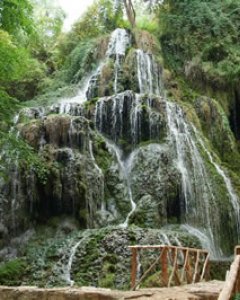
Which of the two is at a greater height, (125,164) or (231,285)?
(125,164)

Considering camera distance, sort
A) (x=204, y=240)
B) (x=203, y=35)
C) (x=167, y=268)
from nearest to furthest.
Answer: (x=167, y=268) < (x=204, y=240) < (x=203, y=35)

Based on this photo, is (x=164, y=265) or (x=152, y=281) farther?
(x=152, y=281)

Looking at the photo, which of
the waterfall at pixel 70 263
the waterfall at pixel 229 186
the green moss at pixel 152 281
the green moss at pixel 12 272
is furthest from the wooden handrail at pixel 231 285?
the waterfall at pixel 229 186

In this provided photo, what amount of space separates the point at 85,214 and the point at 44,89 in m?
11.6

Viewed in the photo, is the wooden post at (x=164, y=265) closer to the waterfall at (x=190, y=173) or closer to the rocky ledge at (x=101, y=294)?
the rocky ledge at (x=101, y=294)

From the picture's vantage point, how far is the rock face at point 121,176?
1370 centimetres

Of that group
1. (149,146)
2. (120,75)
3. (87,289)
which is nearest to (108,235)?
(87,289)

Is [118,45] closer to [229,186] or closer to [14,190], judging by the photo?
[229,186]

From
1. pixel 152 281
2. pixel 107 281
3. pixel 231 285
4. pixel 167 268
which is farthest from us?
pixel 107 281

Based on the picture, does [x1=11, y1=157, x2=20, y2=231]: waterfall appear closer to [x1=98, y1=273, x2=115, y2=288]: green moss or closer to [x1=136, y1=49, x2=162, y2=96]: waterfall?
[x1=98, y1=273, x2=115, y2=288]: green moss

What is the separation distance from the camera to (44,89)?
77.3 feet

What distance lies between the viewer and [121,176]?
15.6m

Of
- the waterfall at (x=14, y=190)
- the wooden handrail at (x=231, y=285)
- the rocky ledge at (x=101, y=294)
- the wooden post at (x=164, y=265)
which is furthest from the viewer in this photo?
the waterfall at (x=14, y=190)

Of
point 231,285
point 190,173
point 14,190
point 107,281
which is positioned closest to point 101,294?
point 231,285
